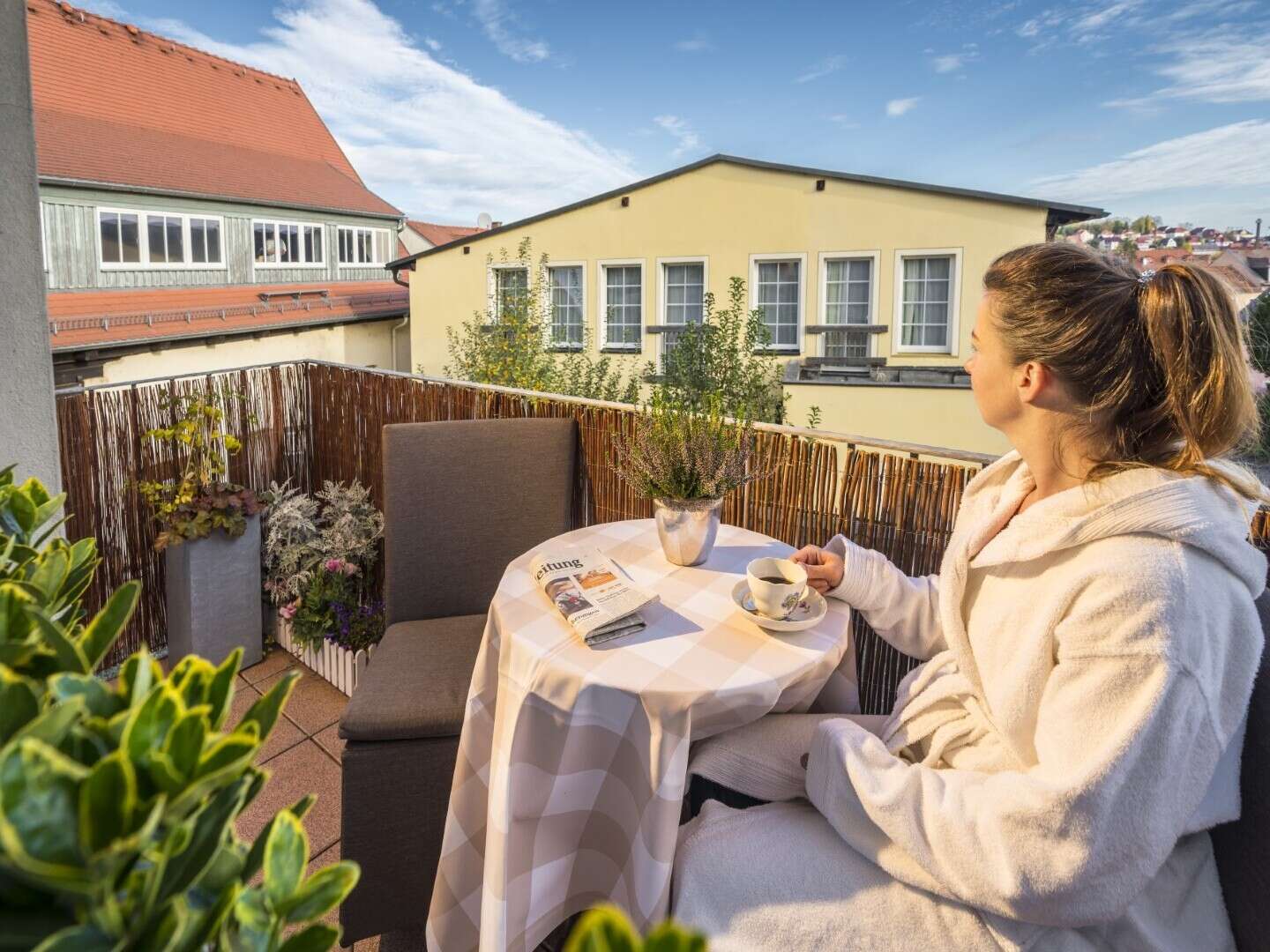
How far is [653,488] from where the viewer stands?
1943 millimetres

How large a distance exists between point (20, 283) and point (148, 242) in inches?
654

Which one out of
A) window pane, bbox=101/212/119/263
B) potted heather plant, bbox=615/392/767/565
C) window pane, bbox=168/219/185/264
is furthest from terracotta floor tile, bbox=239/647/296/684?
window pane, bbox=168/219/185/264

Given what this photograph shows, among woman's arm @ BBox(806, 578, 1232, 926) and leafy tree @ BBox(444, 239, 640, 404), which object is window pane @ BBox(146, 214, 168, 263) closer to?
leafy tree @ BBox(444, 239, 640, 404)

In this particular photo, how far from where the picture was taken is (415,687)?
2.03 m

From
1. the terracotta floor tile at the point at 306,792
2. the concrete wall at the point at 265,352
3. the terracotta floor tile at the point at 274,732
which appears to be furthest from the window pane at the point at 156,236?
the terracotta floor tile at the point at 306,792

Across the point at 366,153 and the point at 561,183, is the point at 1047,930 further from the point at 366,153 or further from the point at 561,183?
the point at 561,183

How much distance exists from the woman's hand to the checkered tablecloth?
0.31 feet

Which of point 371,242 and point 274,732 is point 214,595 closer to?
point 274,732

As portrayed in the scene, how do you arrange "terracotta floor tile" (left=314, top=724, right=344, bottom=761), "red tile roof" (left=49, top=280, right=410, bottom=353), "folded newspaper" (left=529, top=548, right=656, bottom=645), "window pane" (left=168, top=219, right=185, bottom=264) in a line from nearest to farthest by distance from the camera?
"folded newspaper" (left=529, top=548, right=656, bottom=645)
"terracotta floor tile" (left=314, top=724, right=344, bottom=761)
"red tile roof" (left=49, top=280, right=410, bottom=353)
"window pane" (left=168, top=219, right=185, bottom=264)

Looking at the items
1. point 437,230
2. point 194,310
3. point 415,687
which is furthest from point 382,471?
point 437,230

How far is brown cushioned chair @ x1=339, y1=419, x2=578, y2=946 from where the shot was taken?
1.89m

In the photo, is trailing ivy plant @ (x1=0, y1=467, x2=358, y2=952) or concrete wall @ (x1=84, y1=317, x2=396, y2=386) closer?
trailing ivy plant @ (x1=0, y1=467, x2=358, y2=952)

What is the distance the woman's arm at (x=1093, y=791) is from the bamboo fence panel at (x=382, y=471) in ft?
2.90

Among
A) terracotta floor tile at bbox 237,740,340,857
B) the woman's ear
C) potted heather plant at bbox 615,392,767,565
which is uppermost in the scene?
the woman's ear
